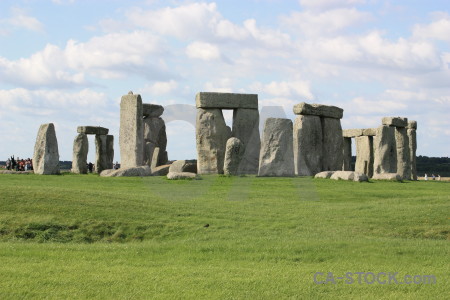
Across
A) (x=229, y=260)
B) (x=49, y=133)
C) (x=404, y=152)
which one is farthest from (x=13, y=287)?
(x=404, y=152)

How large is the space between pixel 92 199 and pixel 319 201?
21.6 feet

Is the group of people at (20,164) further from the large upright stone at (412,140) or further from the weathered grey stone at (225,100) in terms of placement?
the large upright stone at (412,140)

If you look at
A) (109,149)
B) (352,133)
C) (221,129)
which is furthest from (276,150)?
(109,149)

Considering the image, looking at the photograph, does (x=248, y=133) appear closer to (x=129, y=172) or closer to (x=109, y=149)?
(x=129, y=172)

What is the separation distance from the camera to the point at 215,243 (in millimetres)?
13414

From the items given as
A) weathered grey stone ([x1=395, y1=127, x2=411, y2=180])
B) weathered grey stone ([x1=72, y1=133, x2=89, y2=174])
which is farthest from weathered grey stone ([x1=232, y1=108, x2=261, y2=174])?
weathered grey stone ([x1=72, y1=133, x2=89, y2=174])

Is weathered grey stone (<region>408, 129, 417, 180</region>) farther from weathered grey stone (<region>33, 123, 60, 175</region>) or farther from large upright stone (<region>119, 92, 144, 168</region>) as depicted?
weathered grey stone (<region>33, 123, 60, 175</region>)

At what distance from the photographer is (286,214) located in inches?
659

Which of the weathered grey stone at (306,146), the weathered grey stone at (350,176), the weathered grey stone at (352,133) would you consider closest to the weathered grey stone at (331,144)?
the weathered grey stone at (306,146)

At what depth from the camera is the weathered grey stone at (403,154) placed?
110 ft

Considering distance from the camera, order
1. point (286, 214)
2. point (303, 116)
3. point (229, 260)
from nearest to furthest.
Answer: point (229, 260), point (286, 214), point (303, 116)

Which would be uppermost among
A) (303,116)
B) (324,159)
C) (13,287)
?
(303,116)

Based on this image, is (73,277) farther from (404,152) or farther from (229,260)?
(404,152)

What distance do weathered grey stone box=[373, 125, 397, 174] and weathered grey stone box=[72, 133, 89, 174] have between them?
14.7 meters
